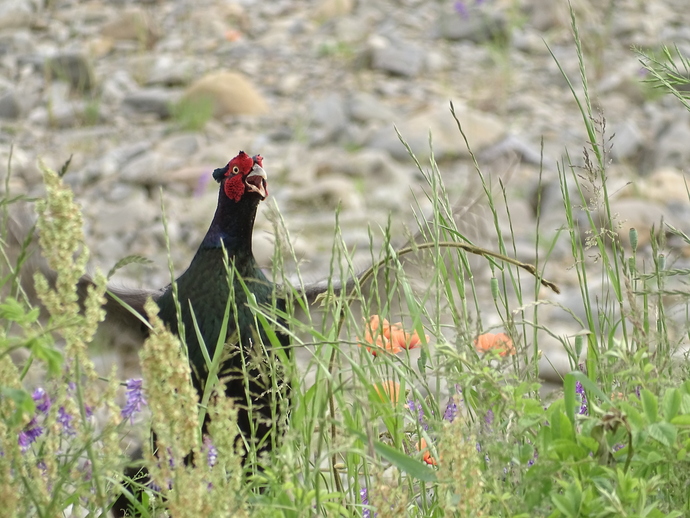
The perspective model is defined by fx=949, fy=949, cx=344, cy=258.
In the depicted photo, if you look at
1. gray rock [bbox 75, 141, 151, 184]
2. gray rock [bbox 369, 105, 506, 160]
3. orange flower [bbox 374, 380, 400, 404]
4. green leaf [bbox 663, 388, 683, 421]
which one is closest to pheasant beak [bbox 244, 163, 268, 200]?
orange flower [bbox 374, 380, 400, 404]

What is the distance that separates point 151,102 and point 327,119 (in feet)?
4.28

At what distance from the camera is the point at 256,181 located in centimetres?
228

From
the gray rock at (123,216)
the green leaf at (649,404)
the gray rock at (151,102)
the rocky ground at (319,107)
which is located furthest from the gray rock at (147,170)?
the green leaf at (649,404)

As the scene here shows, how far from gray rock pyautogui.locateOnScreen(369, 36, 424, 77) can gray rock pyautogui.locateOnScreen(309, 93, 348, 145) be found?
72 centimetres

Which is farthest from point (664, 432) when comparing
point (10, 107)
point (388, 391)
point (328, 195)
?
point (10, 107)

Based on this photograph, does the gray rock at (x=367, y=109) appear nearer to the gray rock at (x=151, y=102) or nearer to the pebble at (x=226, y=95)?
the pebble at (x=226, y=95)

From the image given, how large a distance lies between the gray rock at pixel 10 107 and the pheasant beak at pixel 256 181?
4906 mm

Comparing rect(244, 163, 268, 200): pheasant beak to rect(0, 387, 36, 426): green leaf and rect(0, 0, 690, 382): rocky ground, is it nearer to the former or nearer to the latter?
rect(0, 387, 36, 426): green leaf

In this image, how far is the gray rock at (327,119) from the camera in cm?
648

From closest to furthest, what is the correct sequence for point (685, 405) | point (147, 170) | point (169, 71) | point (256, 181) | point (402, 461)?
point (402, 461) < point (685, 405) < point (256, 181) < point (147, 170) < point (169, 71)

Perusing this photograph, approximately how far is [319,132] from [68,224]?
18.5 feet

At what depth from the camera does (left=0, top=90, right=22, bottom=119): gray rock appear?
6.64 m

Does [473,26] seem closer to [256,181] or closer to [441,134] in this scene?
[441,134]

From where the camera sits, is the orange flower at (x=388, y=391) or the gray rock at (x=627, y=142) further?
the gray rock at (x=627, y=142)
